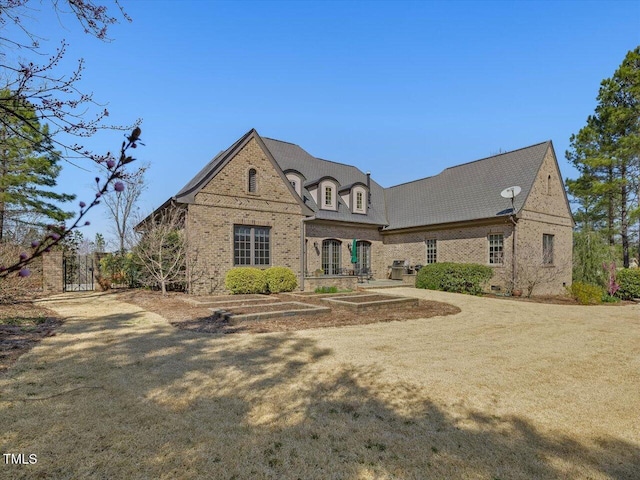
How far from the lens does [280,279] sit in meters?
15.6

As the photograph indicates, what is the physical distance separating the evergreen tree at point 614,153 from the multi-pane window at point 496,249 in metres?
11.6

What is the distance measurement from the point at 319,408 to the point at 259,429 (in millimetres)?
771

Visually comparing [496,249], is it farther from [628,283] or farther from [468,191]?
[628,283]

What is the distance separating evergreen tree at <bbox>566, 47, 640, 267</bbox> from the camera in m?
23.8

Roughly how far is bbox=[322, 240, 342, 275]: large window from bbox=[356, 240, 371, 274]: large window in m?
1.67

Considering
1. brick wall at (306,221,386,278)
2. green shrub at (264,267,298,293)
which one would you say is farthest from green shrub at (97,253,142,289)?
brick wall at (306,221,386,278)

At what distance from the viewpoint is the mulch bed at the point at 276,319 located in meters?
8.17

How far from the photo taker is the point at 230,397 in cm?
421

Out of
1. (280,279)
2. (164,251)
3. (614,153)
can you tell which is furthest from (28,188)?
(614,153)

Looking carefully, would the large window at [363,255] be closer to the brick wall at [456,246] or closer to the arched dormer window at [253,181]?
the brick wall at [456,246]

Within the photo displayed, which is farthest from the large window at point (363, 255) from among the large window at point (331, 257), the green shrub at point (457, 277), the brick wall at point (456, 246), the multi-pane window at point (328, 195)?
the green shrub at point (457, 277)

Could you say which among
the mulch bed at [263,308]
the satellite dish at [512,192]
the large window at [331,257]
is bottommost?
the mulch bed at [263,308]

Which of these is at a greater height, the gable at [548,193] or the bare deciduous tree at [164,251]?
the gable at [548,193]

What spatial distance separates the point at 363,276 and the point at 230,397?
59.6ft
